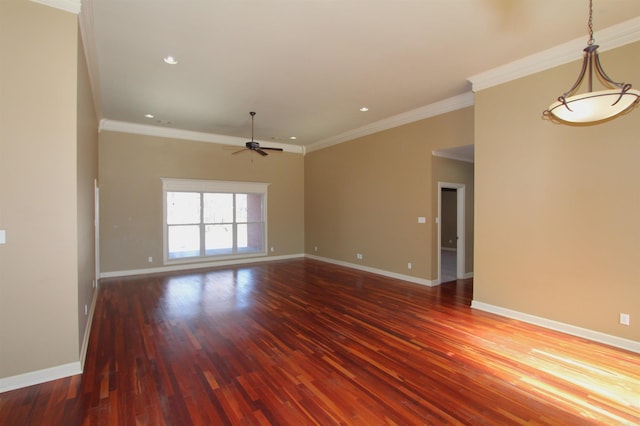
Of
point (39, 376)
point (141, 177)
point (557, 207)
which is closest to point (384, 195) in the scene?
point (557, 207)

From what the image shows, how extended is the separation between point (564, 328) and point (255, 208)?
23.3ft

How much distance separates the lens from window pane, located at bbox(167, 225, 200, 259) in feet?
24.1

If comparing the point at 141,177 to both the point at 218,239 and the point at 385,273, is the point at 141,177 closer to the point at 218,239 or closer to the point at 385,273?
the point at 218,239

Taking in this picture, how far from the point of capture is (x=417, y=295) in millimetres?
5168

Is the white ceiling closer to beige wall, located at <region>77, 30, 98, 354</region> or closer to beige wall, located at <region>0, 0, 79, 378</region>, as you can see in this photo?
beige wall, located at <region>77, 30, 98, 354</region>

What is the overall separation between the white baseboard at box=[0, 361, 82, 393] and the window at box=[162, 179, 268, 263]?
4.74 m

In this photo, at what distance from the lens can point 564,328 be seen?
3.60 m

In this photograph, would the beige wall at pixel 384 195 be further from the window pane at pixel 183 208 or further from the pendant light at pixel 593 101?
the window pane at pixel 183 208

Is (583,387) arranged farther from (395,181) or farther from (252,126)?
(252,126)

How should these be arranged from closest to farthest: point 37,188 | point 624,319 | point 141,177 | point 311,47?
1. point 37,188
2. point 624,319
3. point 311,47
4. point 141,177

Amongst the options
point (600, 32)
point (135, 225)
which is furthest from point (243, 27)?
point (135, 225)

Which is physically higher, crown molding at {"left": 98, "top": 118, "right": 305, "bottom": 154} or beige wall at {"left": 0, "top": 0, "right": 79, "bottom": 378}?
crown molding at {"left": 98, "top": 118, "right": 305, "bottom": 154}

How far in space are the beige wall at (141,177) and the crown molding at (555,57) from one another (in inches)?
231

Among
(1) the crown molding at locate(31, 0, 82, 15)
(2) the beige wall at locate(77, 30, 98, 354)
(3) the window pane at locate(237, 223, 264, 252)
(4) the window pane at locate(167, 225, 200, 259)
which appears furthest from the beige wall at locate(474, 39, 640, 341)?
(4) the window pane at locate(167, 225, 200, 259)
